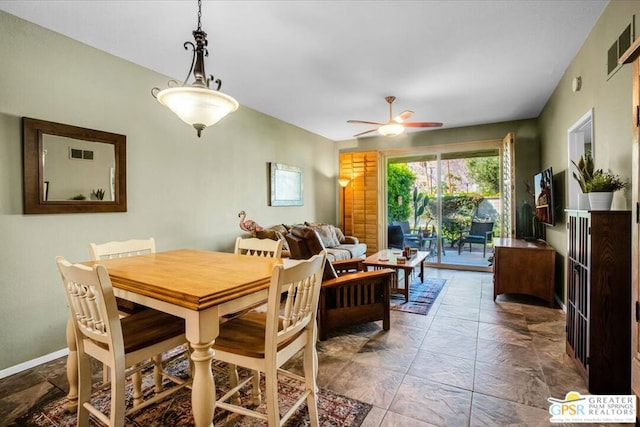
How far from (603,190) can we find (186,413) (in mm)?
3056

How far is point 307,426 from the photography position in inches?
67.9

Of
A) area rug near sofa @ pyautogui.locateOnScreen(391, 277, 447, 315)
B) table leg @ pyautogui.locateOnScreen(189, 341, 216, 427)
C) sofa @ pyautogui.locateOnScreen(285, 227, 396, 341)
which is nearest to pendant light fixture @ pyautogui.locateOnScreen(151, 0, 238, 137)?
table leg @ pyautogui.locateOnScreen(189, 341, 216, 427)

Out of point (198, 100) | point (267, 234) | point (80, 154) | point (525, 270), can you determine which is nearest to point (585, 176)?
point (525, 270)

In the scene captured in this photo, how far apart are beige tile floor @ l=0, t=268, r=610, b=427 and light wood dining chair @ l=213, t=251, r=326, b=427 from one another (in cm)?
63

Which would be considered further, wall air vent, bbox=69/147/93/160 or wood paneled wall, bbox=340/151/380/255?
wood paneled wall, bbox=340/151/380/255

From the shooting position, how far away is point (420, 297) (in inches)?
158

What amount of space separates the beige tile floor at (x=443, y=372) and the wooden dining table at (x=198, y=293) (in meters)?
0.96

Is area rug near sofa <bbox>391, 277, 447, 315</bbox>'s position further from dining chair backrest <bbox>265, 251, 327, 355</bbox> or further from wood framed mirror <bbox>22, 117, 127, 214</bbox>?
wood framed mirror <bbox>22, 117, 127, 214</bbox>

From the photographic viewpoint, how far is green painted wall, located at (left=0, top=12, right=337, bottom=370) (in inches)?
91.1

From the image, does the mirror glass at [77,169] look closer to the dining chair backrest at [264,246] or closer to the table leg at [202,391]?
the dining chair backrest at [264,246]

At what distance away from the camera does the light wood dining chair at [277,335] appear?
1371 millimetres

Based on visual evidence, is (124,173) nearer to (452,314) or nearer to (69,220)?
(69,220)

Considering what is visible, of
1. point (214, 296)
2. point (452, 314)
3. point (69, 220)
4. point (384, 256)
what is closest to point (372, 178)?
point (384, 256)

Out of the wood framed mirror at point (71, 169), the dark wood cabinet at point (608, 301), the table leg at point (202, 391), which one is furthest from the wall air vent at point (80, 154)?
the dark wood cabinet at point (608, 301)
